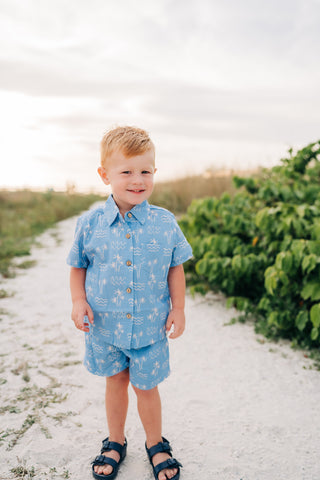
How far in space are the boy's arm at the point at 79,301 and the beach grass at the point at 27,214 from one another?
137 inches

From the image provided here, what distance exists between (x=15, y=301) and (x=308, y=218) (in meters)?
2.84

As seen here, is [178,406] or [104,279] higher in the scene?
[104,279]

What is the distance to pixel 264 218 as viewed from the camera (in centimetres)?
338

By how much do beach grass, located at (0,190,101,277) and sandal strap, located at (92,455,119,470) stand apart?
3473mm

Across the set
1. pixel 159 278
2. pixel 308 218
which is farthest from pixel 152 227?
pixel 308 218

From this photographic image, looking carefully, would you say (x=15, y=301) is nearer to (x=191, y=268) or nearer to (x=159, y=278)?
(x=191, y=268)

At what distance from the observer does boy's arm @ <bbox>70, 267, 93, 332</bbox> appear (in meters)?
1.80

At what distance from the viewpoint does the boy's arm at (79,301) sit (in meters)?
1.80

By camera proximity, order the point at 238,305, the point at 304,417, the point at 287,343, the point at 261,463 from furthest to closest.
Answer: the point at 238,305
the point at 287,343
the point at 304,417
the point at 261,463

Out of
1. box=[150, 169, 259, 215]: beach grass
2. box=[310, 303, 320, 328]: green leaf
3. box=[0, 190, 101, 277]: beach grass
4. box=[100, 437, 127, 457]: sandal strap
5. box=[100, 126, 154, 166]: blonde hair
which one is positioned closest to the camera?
box=[100, 126, 154, 166]: blonde hair

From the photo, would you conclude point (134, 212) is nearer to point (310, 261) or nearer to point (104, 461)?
point (104, 461)

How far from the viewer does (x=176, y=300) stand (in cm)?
188

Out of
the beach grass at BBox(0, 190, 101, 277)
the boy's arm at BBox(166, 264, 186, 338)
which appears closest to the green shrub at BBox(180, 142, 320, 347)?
the boy's arm at BBox(166, 264, 186, 338)

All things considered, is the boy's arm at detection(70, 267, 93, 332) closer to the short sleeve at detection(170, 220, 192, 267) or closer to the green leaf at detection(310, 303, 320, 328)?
the short sleeve at detection(170, 220, 192, 267)
